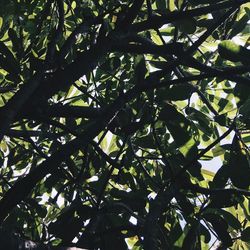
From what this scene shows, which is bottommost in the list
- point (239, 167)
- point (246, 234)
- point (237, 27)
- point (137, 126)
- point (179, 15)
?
point (246, 234)

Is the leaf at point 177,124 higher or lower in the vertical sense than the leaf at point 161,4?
lower

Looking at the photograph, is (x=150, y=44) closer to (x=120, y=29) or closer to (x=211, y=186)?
(x=120, y=29)

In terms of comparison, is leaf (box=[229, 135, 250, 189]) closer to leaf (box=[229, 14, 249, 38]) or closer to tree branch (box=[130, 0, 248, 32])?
tree branch (box=[130, 0, 248, 32])

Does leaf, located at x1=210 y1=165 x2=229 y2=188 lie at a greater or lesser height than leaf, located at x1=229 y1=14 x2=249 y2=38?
lesser

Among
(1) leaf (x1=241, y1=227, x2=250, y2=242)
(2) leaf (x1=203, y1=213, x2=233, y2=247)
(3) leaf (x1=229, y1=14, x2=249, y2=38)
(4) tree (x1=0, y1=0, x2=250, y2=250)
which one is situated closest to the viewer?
(4) tree (x1=0, y1=0, x2=250, y2=250)

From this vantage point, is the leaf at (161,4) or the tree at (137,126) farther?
the leaf at (161,4)

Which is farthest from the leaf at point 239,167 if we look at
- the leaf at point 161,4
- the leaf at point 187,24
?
the leaf at point 161,4

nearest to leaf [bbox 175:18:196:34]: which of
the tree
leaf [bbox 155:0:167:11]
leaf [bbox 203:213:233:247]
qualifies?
the tree

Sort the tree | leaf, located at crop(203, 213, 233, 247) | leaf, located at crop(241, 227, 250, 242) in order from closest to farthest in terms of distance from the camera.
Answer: the tree → leaf, located at crop(203, 213, 233, 247) → leaf, located at crop(241, 227, 250, 242)

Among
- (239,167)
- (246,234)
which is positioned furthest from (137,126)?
(246,234)

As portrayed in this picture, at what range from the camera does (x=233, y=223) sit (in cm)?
163

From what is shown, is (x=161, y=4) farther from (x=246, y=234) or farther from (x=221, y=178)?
(x=246, y=234)

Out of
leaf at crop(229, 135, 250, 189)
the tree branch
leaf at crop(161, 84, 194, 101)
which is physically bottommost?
leaf at crop(229, 135, 250, 189)

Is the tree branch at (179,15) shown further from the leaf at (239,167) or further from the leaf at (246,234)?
the leaf at (246,234)
